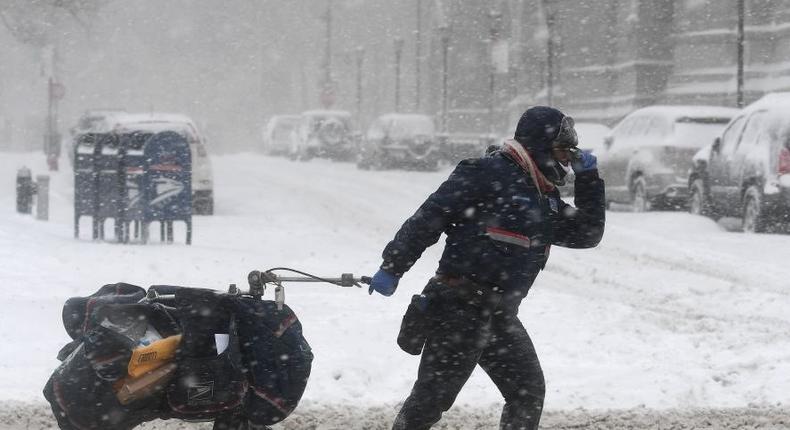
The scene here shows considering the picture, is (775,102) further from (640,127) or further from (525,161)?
(525,161)

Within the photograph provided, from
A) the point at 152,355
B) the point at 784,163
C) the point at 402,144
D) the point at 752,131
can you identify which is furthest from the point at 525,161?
the point at 402,144

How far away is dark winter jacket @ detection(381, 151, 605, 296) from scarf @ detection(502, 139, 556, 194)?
21mm

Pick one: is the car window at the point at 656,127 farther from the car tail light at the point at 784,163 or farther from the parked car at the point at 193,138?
the parked car at the point at 193,138

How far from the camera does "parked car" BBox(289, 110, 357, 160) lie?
144ft

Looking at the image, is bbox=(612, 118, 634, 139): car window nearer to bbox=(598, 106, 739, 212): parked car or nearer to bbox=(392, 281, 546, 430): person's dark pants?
bbox=(598, 106, 739, 212): parked car

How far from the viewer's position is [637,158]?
2155 cm

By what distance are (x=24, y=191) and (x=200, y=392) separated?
1497 centimetres

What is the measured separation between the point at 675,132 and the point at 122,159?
31.0ft


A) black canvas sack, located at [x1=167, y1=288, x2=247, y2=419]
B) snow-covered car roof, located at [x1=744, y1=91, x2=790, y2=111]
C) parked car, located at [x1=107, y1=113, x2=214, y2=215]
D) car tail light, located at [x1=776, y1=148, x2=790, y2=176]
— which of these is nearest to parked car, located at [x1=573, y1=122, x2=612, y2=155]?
snow-covered car roof, located at [x1=744, y1=91, x2=790, y2=111]

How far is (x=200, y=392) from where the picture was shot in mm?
4859

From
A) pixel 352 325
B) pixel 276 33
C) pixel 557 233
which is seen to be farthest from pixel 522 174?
pixel 276 33

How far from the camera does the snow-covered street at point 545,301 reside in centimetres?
796

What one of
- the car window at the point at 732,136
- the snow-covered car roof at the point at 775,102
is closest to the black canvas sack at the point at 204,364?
the snow-covered car roof at the point at 775,102

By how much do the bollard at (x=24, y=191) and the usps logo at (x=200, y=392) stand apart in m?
14.8
